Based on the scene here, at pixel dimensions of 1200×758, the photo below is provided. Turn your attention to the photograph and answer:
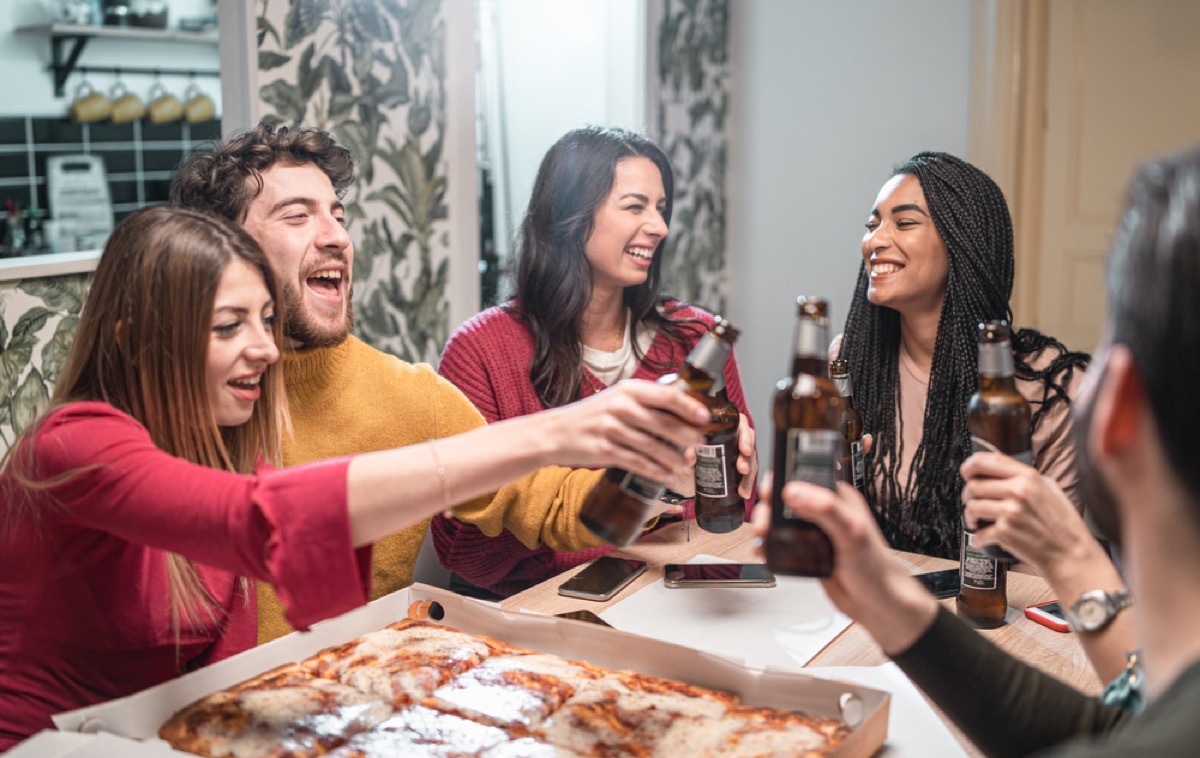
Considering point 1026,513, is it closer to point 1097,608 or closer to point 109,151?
point 1097,608

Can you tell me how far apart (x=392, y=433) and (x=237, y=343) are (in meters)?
0.55

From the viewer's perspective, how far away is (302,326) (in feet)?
5.80

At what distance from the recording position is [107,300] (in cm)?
131

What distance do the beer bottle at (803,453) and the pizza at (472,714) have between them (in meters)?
0.18

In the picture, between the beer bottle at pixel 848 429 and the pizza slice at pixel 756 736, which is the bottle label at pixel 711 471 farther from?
the pizza slice at pixel 756 736


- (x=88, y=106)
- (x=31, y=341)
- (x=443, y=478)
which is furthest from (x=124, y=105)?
(x=443, y=478)

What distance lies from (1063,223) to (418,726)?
332 centimetres

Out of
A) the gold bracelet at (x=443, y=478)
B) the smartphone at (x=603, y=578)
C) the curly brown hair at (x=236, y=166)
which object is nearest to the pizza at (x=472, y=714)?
the gold bracelet at (x=443, y=478)

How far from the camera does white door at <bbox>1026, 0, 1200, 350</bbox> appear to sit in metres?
3.56

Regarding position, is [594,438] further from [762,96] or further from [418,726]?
[762,96]

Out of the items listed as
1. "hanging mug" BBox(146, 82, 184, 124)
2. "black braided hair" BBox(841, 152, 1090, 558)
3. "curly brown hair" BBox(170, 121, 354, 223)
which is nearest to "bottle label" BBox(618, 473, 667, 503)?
"curly brown hair" BBox(170, 121, 354, 223)

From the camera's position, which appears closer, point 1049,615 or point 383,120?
point 1049,615

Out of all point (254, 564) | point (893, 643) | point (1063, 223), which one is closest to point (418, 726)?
point (254, 564)

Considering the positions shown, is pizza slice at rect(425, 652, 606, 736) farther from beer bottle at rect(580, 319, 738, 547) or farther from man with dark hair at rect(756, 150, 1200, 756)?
man with dark hair at rect(756, 150, 1200, 756)
